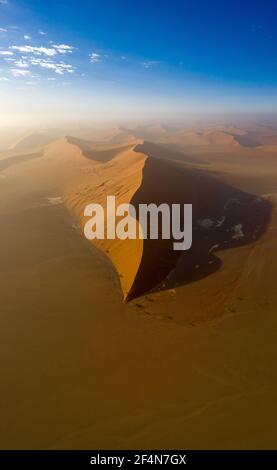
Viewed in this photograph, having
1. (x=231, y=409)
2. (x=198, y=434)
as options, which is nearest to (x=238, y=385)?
(x=231, y=409)

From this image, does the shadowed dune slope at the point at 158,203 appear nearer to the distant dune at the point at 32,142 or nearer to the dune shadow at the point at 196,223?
the dune shadow at the point at 196,223

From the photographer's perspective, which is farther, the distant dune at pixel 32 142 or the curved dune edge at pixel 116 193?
the distant dune at pixel 32 142

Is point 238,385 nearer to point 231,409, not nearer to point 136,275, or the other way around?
point 231,409

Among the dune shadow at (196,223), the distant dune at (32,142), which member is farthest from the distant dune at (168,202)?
the distant dune at (32,142)

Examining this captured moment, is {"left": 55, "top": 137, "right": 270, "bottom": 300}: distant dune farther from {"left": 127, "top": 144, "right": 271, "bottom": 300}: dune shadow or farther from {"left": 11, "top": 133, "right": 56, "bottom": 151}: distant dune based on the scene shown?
{"left": 11, "top": 133, "right": 56, "bottom": 151}: distant dune

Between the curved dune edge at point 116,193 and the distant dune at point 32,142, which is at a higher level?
the distant dune at point 32,142

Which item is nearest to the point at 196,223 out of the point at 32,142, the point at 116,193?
the point at 116,193

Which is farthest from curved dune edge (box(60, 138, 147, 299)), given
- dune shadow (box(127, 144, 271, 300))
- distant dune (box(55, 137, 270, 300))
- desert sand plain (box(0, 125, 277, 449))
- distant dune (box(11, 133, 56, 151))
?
distant dune (box(11, 133, 56, 151))
